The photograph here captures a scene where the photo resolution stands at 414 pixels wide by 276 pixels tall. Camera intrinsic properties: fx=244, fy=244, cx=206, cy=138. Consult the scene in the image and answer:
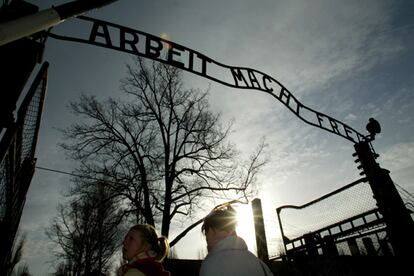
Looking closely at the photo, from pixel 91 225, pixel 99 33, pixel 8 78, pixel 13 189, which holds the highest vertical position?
pixel 91 225

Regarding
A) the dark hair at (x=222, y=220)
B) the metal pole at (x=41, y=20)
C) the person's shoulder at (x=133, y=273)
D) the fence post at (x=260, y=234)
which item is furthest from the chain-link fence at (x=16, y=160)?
the fence post at (x=260, y=234)

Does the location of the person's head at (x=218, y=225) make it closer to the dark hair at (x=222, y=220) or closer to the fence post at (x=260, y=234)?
the dark hair at (x=222, y=220)

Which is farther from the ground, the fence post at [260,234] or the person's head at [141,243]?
the fence post at [260,234]

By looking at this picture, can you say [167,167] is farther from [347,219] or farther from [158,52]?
[158,52]

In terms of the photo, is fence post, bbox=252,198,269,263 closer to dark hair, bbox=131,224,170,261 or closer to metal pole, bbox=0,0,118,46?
dark hair, bbox=131,224,170,261

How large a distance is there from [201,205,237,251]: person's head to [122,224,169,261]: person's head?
1.95 feet

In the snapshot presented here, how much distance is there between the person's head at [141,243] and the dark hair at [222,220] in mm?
575

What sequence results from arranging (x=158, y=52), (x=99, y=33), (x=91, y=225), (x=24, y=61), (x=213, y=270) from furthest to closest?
(x=91, y=225), (x=158, y=52), (x=99, y=33), (x=24, y=61), (x=213, y=270)

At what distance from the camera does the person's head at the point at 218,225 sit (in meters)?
1.87

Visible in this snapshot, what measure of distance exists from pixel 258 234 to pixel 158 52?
5.00 metres

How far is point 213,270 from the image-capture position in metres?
1.57

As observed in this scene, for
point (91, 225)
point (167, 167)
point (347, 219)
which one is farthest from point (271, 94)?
point (91, 225)

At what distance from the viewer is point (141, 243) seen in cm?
228

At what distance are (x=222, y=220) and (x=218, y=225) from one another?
2.1 inches
